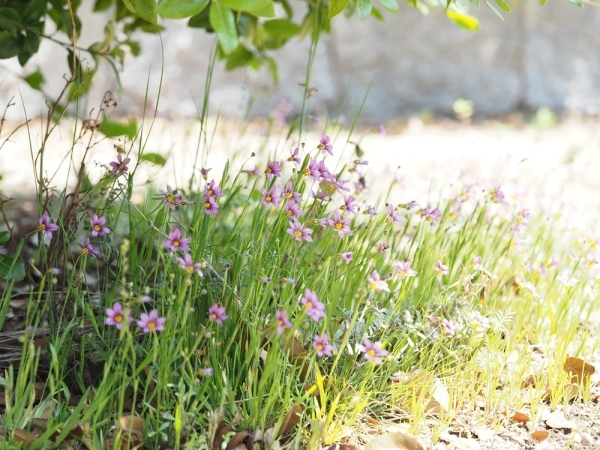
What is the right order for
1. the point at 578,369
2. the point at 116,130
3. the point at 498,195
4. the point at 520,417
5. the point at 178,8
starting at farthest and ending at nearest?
1. the point at 116,130
2. the point at 498,195
3. the point at 578,369
4. the point at 520,417
5. the point at 178,8

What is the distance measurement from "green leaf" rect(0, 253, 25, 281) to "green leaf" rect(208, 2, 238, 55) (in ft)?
2.27

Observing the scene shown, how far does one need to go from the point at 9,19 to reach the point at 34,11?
73 mm

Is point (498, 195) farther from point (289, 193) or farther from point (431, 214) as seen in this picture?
point (289, 193)

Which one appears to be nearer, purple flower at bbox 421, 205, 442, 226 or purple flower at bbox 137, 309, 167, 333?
purple flower at bbox 137, 309, 167, 333

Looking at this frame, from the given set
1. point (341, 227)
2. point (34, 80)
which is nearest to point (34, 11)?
point (34, 80)

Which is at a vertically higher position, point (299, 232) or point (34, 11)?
point (34, 11)

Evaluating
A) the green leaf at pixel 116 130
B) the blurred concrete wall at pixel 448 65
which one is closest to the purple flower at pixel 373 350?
the green leaf at pixel 116 130

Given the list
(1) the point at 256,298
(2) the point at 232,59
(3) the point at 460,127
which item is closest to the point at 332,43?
(3) the point at 460,127

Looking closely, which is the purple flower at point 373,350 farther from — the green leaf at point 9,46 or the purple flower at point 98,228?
the green leaf at point 9,46

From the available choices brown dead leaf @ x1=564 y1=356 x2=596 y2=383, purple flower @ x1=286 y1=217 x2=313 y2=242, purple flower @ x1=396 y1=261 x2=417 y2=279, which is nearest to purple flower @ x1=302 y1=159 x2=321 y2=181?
purple flower @ x1=286 y1=217 x2=313 y2=242

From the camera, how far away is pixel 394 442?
4.66ft

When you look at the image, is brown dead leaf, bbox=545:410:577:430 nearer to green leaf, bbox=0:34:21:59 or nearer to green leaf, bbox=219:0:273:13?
green leaf, bbox=219:0:273:13

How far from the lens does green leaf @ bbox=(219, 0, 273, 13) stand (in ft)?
4.21

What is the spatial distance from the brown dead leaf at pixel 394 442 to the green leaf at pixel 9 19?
1454 millimetres
